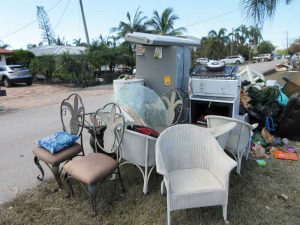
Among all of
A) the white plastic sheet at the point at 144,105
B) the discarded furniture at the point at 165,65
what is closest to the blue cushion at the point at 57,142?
the white plastic sheet at the point at 144,105

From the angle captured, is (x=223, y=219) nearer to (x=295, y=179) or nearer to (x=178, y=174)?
(x=178, y=174)

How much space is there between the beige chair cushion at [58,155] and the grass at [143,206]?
1.31 feet

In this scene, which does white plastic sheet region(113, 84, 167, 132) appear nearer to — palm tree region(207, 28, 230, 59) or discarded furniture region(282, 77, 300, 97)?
discarded furniture region(282, 77, 300, 97)

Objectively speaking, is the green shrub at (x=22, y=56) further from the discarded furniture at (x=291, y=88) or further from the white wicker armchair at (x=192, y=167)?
the white wicker armchair at (x=192, y=167)

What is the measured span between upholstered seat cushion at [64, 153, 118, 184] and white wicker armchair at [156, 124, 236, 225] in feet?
1.97

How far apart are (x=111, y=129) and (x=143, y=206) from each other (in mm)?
938

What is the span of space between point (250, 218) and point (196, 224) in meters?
0.56

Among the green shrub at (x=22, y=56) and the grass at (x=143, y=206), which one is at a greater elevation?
the green shrub at (x=22, y=56)

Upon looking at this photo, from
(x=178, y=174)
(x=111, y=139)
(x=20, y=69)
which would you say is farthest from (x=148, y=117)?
(x=20, y=69)

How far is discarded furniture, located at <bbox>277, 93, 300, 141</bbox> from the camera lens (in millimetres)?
4469

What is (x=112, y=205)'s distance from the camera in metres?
2.72

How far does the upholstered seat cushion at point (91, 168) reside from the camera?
2.46 meters

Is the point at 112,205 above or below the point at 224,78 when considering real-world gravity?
below

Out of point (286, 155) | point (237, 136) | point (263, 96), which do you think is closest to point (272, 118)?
point (263, 96)
